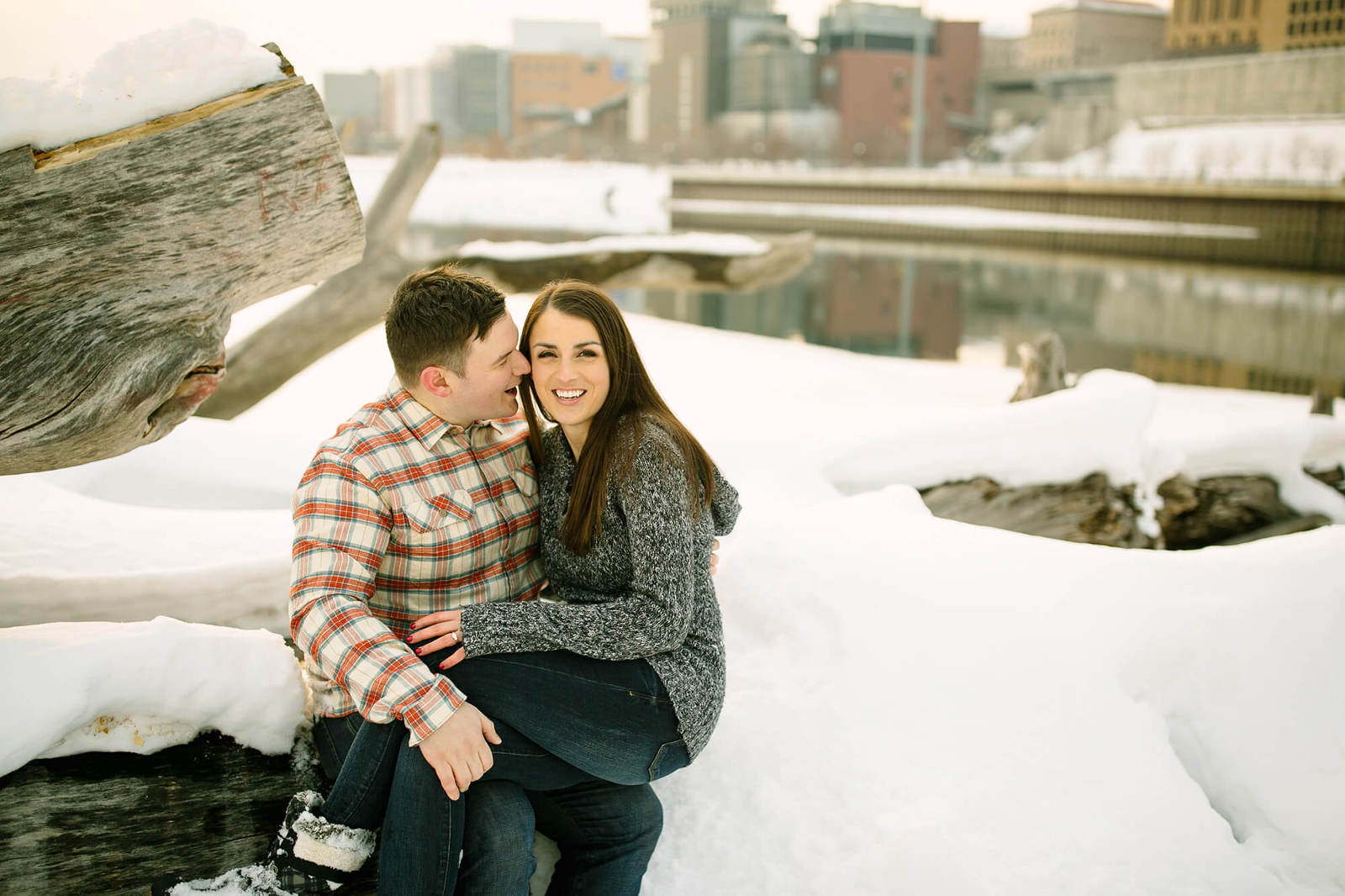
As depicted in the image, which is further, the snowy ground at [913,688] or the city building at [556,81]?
the city building at [556,81]

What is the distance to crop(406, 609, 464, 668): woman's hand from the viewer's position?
1.64m

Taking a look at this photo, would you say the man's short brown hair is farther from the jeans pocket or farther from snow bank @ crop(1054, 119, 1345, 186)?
snow bank @ crop(1054, 119, 1345, 186)

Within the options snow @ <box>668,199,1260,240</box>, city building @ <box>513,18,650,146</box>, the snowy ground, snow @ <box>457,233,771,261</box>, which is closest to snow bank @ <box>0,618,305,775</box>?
the snowy ground

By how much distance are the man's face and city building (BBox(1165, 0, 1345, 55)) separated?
47.8m

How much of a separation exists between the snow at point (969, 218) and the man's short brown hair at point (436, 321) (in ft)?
93.0

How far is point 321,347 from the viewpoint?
18.9 ft

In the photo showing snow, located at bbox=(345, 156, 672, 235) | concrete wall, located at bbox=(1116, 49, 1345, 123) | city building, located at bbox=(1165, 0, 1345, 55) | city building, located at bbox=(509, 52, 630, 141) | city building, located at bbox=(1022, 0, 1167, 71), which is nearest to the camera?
snow, located at bbox=(345, 156, 672, 235)

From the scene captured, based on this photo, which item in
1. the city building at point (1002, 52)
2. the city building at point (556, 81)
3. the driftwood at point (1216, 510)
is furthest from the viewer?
the city building at point (556, 81)

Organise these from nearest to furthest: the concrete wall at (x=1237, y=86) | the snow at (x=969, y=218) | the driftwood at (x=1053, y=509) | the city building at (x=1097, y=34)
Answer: the driftwood at (x=1053, y=509), the snow at (x=969, y=218), the concrete wall at (x=1237, y=86), the city building at (x=1097, y=34)

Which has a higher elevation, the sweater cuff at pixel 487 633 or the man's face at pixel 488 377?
the man's face at pixel 488 377

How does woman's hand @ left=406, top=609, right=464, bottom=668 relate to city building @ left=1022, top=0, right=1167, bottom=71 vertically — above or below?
below

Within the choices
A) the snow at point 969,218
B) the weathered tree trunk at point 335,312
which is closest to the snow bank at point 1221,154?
the snow at point 969,218

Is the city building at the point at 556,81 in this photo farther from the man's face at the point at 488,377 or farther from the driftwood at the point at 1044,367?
the man's face at the point at 488,377

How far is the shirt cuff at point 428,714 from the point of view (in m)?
1.53
